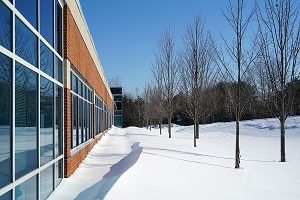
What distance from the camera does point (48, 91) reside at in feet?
27.1

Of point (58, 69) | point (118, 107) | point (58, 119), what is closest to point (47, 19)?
point (58, 69)

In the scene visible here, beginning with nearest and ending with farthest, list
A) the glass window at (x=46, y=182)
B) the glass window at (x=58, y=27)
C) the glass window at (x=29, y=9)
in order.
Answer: the glass window at (x=29, y=9) → the glass window at (x=46, y=182) → the glass window at (x=58, y=27)

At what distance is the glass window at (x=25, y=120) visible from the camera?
5.65 metres

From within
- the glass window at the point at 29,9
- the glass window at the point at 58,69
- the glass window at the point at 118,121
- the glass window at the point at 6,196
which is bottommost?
the glass window at the point at 118,121

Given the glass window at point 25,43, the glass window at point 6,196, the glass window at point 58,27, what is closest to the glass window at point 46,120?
the glass window at point 25,43

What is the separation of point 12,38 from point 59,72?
465 centimetres

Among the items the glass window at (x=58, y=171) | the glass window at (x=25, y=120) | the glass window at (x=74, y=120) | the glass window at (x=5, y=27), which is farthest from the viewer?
the glass window at (x=74, y=120)

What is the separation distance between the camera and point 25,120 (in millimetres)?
6125

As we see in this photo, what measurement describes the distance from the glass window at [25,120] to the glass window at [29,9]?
0.77m

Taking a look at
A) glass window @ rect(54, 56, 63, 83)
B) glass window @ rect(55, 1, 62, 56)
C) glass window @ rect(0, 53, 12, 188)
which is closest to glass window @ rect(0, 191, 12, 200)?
glass window @ rect(0, 53, 12, 188)

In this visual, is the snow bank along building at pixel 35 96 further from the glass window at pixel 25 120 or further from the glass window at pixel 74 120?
the glass window at pixel 74 120

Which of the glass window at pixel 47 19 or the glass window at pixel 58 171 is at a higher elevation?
the glass window at pixel 47 19

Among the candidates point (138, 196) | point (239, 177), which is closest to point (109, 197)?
point (138, 196)

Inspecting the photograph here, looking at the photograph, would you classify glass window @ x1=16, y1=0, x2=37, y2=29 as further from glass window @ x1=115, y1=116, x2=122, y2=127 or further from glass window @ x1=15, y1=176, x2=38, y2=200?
glass window @ x1=115, y1=116, x2=122, y2=127
